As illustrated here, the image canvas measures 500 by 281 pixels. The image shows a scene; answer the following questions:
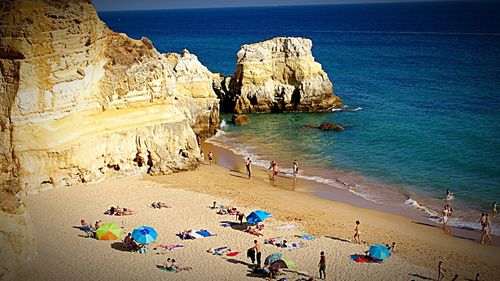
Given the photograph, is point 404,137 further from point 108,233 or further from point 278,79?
point 108,233

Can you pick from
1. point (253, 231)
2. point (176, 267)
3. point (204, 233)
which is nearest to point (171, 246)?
point (204, 233)

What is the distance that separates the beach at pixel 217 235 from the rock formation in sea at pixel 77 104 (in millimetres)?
1027

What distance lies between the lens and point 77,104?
2397 centimetres

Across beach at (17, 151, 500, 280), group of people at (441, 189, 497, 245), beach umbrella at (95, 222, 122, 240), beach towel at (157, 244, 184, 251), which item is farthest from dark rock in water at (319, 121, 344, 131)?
beach umbrella at (95, 222, 122, 240)

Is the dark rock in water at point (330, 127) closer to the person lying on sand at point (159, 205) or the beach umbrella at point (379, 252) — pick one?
the person lying on sand at point (159, 205)

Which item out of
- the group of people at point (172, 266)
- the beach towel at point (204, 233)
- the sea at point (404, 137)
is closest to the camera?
the group of people at point (172, 266)

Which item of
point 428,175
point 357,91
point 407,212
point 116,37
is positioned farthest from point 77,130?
point 357,91

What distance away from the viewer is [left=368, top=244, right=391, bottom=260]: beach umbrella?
61.4ft

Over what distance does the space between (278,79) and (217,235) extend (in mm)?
26469

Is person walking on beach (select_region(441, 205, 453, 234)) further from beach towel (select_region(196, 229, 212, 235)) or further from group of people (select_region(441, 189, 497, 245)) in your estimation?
beach towel (select_region(196, 229, 212, 235))

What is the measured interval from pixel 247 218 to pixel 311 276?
178 inches

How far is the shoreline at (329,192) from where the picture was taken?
75.8 feet

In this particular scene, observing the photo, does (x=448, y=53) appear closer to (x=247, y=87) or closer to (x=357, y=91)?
(x=357, y=91)

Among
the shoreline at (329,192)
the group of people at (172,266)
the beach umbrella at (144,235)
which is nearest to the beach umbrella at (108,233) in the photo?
the beach umbrella at (144,235)
